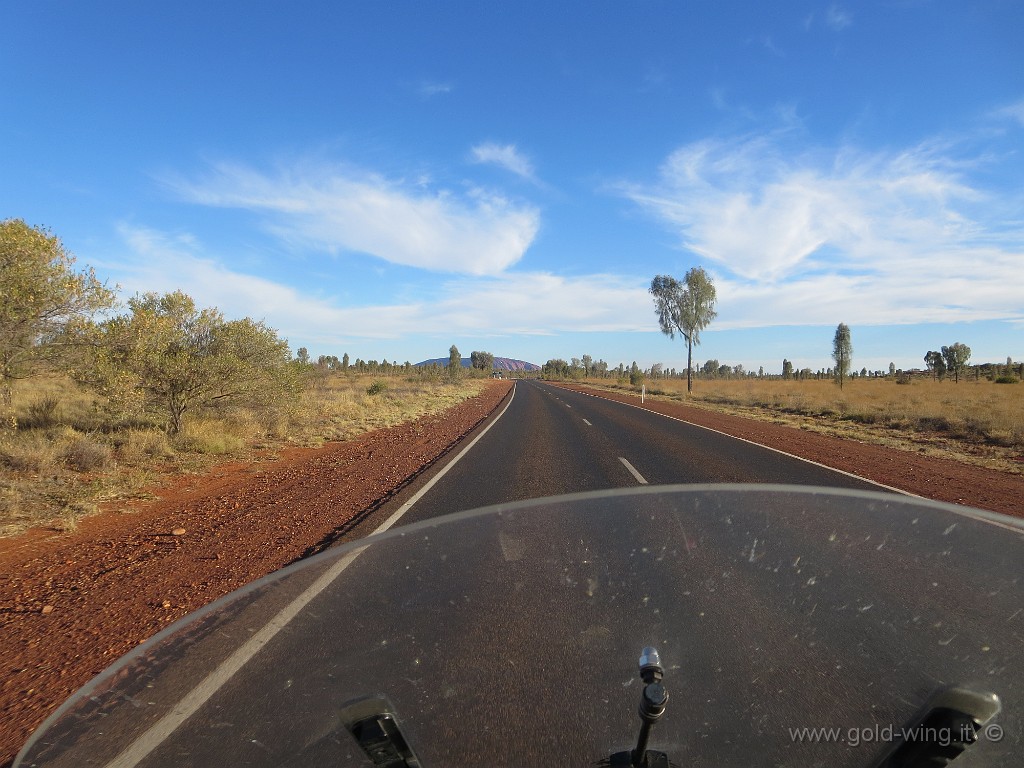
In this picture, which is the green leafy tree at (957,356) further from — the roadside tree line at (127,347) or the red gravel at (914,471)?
the roadside tree line at (127,347)

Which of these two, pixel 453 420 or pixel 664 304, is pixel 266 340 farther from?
pixel 664 304

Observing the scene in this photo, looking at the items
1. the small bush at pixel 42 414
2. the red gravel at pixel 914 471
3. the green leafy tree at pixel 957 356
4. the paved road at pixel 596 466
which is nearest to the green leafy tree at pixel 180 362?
the small bush at pixel 42 414

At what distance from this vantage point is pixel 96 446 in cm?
941

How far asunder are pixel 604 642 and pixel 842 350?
62.9 meters

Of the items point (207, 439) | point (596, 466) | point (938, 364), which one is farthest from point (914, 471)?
point (938, 364)

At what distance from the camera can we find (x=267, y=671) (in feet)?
7.17

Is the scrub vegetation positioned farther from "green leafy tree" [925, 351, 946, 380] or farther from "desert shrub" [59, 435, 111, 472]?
"green leafy tree" [925, 351, 946, 380]

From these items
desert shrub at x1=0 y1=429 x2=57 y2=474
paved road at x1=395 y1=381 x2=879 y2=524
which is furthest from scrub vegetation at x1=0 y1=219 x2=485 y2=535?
paved road at x1=395 y1=381 x2=879 y2=524

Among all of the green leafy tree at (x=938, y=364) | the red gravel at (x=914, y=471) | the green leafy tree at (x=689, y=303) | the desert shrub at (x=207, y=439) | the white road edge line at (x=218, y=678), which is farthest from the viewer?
the green leafy tree at (x=938, y=364)

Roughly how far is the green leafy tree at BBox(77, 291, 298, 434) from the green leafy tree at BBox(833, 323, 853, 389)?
180ft

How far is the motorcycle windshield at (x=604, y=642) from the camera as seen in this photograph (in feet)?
4.67

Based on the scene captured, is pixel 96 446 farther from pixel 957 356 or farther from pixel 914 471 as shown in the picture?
pixel 957 356

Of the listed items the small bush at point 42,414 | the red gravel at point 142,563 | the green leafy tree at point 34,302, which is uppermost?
the green leafy tree at point 34,302

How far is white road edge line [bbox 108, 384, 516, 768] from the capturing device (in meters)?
1.57
